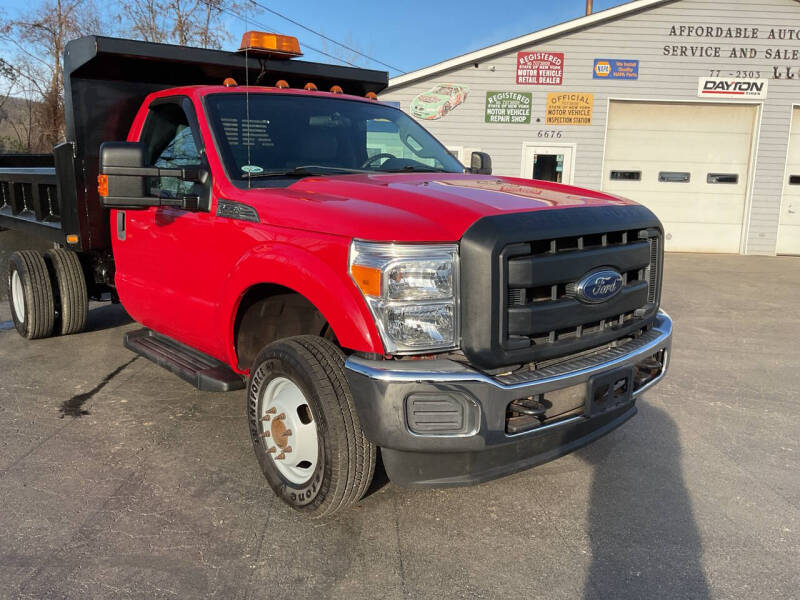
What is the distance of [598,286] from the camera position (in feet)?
9.56

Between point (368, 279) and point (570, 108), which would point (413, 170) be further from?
point (570, 108)

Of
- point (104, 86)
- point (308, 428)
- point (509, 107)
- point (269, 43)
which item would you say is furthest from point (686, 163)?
point (308, 428)

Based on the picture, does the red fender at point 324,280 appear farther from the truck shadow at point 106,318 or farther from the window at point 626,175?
the window at point 626,175

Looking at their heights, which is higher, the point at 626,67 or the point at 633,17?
the point at 633,17

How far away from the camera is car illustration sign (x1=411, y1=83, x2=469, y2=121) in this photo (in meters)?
13.3

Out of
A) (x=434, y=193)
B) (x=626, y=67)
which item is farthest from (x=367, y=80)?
(x=626, y=67)

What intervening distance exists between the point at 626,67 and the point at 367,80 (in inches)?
358

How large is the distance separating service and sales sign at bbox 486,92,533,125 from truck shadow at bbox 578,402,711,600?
10186 millimetres

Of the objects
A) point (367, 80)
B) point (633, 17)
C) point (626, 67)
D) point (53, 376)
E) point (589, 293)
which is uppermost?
point (633, 17)

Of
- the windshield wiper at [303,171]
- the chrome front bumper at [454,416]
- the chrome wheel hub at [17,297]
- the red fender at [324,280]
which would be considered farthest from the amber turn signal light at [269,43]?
the chrome wheel hub at [17,297]

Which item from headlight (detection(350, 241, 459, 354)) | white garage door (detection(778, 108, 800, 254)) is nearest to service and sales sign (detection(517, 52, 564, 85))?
white garage door (detection(778, 108, 800, 254))

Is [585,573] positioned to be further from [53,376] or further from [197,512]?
[53,376]

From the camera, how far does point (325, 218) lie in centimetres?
286

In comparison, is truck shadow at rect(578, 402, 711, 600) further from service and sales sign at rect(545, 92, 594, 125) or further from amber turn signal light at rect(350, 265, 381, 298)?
service and sales sign at rect(545, 92, 594, 125)
